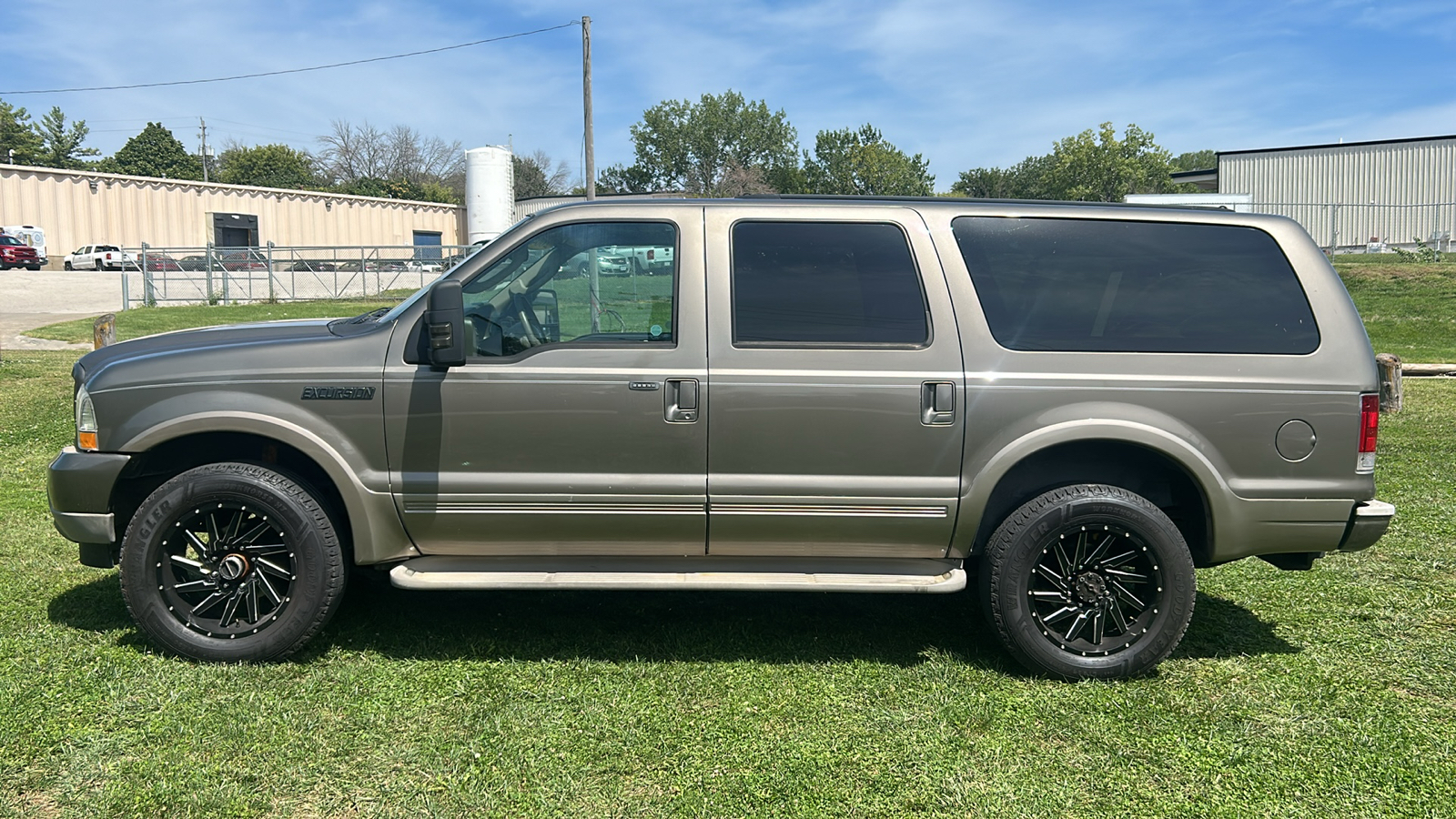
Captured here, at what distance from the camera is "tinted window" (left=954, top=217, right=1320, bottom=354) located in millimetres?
4219

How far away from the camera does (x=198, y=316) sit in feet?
83.6

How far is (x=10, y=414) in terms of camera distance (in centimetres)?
1024

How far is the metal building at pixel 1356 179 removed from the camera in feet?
127

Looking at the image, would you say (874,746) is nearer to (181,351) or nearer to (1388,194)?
(181,351)

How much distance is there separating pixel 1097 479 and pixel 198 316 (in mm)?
25654

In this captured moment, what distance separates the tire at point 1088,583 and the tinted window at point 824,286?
885 mm

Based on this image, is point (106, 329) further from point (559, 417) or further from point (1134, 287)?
point (1134, 287)

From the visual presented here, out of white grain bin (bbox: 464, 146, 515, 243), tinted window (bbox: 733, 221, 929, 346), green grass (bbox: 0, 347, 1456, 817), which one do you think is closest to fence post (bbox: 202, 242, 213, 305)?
white grain bin (bbox: 464, 146, 515, 243)

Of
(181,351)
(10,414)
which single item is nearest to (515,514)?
(181,351)

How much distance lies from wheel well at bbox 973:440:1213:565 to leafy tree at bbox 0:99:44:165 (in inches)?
3755

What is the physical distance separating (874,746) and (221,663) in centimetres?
263

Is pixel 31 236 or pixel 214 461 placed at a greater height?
pixel 31 236

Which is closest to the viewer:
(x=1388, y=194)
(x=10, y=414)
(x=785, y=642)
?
(x=785, y=642)

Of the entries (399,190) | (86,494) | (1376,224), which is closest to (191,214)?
(399,190)
